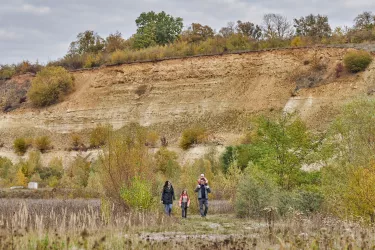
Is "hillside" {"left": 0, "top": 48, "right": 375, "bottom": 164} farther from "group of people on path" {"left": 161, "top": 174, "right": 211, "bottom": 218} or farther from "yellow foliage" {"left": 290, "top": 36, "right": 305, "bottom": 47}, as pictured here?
"group of people on path" {"left": 161, "top": 174, "right": 211, "bottom": 218}

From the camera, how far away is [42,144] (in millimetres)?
59562

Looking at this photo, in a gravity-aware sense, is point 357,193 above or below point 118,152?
below

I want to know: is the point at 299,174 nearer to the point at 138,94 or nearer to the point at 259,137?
the point at 259,137

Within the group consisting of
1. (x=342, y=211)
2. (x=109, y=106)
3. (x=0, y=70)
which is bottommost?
(x=342, y=211)

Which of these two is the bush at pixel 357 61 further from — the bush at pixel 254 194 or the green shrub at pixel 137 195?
the green shrub at pixel 137 195

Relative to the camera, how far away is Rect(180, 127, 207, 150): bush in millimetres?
52178

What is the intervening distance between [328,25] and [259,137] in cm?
4966

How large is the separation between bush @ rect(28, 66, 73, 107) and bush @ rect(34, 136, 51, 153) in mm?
7457

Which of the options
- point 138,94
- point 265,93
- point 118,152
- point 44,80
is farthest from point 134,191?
point 44,80

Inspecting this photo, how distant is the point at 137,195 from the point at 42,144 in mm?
44151

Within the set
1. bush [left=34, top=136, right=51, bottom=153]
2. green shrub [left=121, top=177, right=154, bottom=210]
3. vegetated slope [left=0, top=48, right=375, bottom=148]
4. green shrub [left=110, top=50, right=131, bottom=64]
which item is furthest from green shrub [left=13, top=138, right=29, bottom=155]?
green shrub [left=121, top=177, right=154, bottom=210]

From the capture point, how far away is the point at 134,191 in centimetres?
1797

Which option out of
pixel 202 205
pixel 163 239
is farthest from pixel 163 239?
pixel 202 205

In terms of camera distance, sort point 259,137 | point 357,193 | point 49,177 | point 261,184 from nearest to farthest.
Answer: 1. point 357,193
2. point 261,184
3. point 259,137
4. point 49,177
